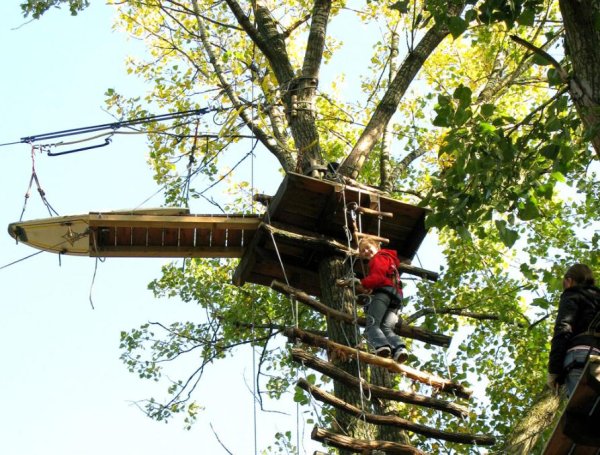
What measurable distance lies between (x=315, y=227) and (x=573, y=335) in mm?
3808

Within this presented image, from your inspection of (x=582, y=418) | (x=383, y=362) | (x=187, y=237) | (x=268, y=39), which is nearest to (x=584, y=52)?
(x=582, y=418)

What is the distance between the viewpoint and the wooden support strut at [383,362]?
7.72m

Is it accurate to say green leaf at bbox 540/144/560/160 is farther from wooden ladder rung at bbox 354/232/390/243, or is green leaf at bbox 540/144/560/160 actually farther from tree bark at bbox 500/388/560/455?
tree bark at bbox 500/388/560/455

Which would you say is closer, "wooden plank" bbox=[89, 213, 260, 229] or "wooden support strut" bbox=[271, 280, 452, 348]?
"wooden support strut" bbox=[271, 280, 452, 348]

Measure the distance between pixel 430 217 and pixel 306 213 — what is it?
1.91 meters

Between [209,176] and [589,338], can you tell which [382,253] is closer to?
[589,338]

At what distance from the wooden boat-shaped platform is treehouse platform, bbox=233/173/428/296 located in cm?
24

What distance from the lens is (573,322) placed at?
6.28 metres

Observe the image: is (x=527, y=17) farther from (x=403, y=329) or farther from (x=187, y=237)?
(x=187, y=237)

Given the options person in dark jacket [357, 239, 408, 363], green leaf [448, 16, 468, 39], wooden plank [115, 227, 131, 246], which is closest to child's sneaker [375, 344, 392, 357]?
person in dark jacket [357, 239, 408, 363]

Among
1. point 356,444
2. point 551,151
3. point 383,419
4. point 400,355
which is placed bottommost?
point 356,444

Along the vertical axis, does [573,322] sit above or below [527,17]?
below

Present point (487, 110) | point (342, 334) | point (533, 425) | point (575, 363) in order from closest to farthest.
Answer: point (575, 363), point (487, 110), point (342, 334), point (533, 425)

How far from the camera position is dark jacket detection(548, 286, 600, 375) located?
243 inches
